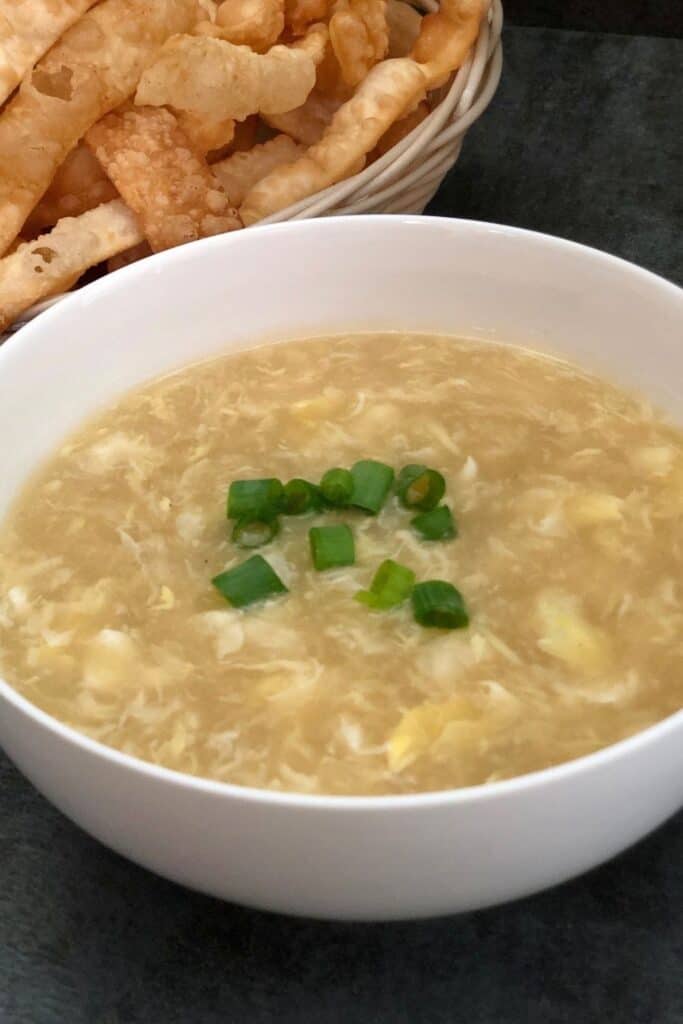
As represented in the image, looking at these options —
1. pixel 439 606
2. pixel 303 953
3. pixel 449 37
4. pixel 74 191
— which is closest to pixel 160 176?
pixel 74 191

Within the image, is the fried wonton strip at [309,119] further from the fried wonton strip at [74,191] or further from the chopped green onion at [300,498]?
the chopped green onion at [300,498]

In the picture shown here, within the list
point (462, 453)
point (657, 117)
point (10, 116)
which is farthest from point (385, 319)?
point (657, 117)

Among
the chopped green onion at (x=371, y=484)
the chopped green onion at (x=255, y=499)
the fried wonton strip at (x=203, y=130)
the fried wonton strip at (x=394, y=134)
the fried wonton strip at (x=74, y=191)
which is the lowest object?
the fried wonton strip at (x=394, y=134)

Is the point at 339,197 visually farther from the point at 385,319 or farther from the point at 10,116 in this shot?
the point at 10,116

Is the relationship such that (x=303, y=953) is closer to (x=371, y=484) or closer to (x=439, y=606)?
(x=439, y=606)

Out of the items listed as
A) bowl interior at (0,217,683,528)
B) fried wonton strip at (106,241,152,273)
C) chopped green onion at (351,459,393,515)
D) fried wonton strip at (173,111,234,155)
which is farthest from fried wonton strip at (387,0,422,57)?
chopped green onion at (351,459,393,515)

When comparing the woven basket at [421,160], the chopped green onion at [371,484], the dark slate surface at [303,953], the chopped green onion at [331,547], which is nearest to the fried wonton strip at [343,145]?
the woven basket at [421,160]

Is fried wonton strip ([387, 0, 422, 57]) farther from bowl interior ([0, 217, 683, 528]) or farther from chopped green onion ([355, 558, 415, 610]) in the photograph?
chopped green onion ([355, 558, 415, 610])
